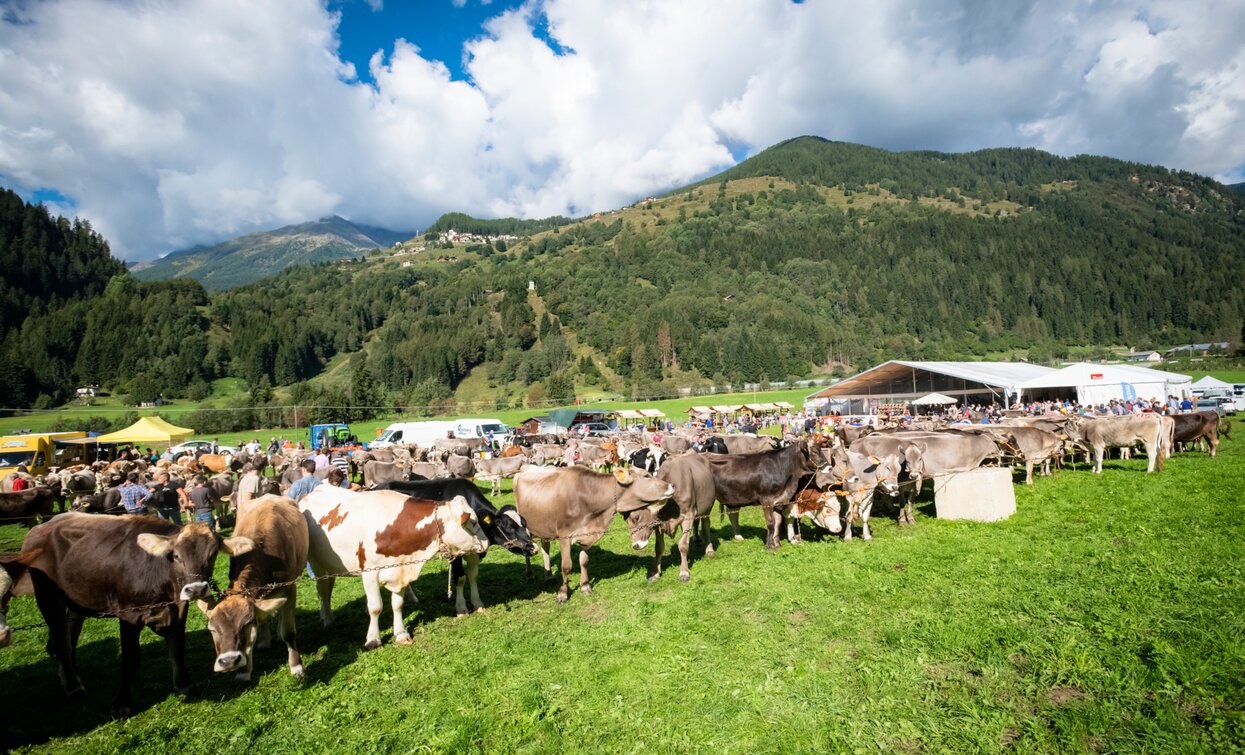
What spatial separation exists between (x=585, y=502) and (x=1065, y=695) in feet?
21.3

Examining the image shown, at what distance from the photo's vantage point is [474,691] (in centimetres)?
620

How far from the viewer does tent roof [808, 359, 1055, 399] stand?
49656 millimetres

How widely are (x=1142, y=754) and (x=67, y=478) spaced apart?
96.1 feet

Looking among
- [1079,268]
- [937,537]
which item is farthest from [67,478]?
[1079,268]

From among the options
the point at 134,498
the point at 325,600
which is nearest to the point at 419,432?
the point at 134,498

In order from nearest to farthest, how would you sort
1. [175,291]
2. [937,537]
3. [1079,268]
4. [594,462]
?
[937,537]
[594,462]
[175,291]
[1079,268]

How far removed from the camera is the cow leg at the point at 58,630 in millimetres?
5969

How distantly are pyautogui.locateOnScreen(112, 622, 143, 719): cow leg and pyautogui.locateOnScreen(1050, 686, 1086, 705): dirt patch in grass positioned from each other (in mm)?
9064

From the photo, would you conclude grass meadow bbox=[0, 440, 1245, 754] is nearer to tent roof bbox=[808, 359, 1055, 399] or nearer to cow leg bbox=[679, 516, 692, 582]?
cow leg bbox=[679, 516, 692, 582]

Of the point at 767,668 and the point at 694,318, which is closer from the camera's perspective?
the point at 767,668

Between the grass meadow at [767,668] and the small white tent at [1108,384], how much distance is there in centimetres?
4280

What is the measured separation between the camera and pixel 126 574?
5.89 meters

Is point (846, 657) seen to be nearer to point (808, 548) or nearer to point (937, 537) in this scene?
point (808, 548)

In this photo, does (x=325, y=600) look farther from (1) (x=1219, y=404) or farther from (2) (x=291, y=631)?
(1) (x=1219, y=404)
